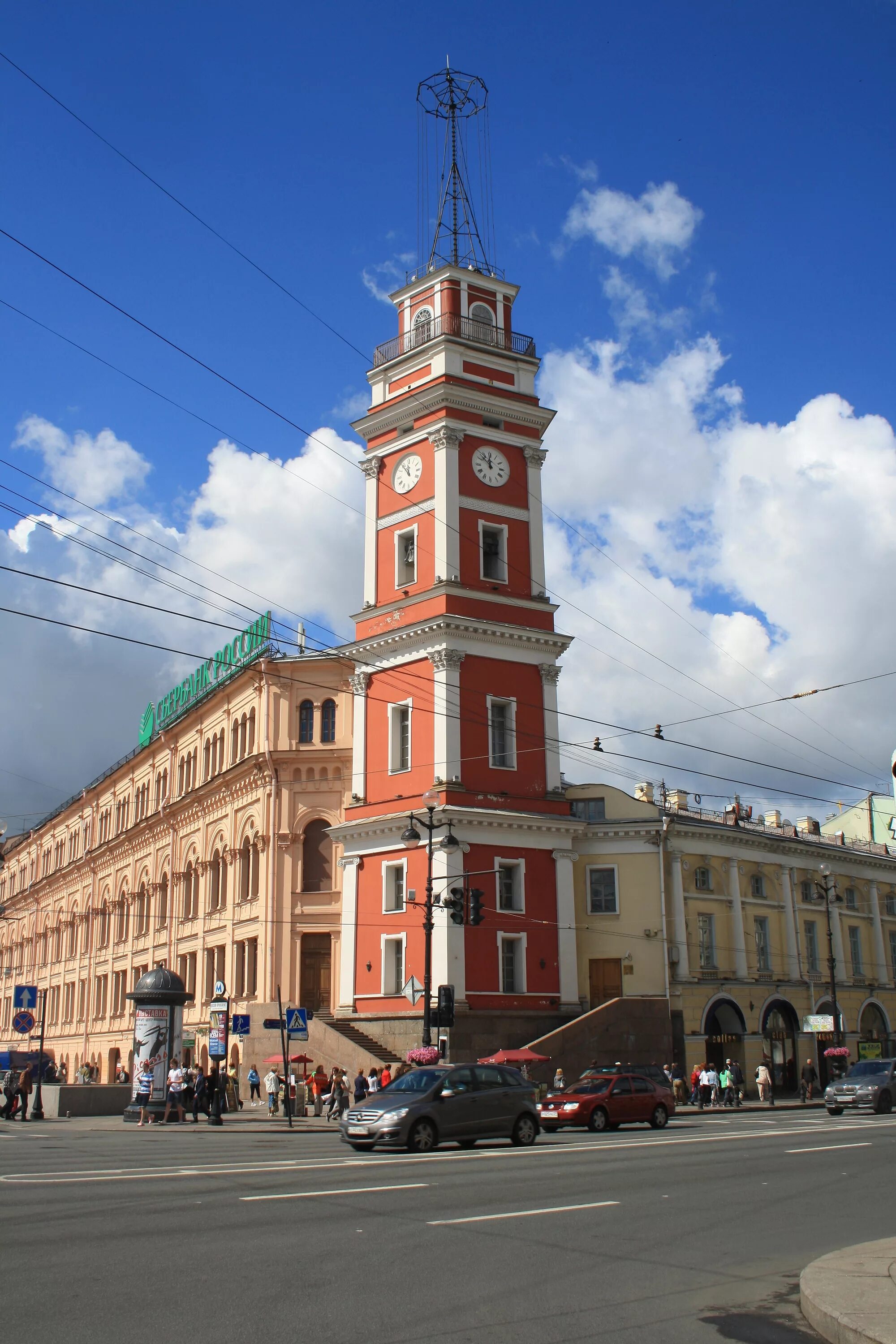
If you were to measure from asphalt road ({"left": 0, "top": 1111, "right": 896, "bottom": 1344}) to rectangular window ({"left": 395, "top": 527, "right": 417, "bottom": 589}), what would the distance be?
29.2 meters

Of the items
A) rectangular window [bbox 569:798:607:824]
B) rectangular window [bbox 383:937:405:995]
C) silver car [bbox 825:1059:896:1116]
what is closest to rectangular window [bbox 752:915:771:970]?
rectangular window [bbox 569:798:607:824]

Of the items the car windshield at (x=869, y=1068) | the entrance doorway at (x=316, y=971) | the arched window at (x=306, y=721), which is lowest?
the car windshield at (x=869, y=1068)

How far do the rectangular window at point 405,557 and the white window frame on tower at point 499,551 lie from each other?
2493mm

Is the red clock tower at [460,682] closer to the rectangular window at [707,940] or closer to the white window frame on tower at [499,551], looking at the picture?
the white window frame on tower at [499,551]

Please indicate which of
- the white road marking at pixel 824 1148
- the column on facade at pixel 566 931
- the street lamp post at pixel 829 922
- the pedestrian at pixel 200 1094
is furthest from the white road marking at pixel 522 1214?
the street lamp post at pixel 829 922

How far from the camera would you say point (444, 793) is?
41.9m

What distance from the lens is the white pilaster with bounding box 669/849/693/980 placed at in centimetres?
4709

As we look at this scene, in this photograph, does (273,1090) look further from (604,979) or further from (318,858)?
(604,979)

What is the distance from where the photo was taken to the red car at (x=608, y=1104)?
27.4m

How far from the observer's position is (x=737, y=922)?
167ft

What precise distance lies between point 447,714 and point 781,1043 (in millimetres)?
21792

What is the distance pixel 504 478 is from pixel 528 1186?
34.9 metres

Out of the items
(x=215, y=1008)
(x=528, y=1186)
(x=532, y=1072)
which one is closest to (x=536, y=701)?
(x=532, y=1072)

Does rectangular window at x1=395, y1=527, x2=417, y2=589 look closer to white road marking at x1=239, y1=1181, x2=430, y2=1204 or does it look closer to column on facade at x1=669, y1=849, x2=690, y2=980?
column on facade at x1=669, y1=849, x2=690, y2=980
